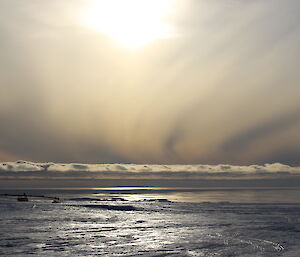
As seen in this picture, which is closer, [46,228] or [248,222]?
[46,228]

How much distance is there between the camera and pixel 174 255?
95.8ft

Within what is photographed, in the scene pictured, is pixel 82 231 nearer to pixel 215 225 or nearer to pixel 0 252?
pixel 0 252

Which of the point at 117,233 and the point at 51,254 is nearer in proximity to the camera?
the point at 51,254

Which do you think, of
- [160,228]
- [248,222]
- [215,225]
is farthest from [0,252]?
[248,222]

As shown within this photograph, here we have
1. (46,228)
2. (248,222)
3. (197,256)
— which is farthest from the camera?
(248,222)

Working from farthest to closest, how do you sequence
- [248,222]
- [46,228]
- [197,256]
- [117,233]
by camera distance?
[248,222]
[46,228]
[117,233]
[197,256]

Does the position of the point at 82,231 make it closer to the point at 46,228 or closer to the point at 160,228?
the point at 46,228

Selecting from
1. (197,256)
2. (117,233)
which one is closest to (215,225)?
(117,233)

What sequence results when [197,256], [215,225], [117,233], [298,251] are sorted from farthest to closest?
1. [215,225]
2. [117,233]
3. [298,251]
4. [197,256]

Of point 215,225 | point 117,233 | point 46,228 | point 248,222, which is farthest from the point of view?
point 248,222

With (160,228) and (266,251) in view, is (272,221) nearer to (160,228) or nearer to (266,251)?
(160,228)

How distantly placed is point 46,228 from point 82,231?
Result: 16.3 feet

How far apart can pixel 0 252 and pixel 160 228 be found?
857 inches

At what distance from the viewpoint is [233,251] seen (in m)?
31.5
